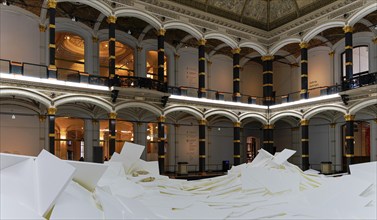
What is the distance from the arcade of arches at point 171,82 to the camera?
1730 cm

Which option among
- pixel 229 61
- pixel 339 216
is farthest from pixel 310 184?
pixel 229 61

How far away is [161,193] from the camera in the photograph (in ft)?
25.5

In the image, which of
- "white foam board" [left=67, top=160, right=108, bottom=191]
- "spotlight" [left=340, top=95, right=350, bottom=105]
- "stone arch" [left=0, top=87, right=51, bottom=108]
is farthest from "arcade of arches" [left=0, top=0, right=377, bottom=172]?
"white foam board" [left=67, top=160, right=108, bottom=191]

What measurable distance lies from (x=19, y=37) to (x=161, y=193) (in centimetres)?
1528

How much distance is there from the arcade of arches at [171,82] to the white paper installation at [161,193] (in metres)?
8.14

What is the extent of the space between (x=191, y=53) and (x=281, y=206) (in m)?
20.6

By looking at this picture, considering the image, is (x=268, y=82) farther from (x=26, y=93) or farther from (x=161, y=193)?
(x=161, y=193)

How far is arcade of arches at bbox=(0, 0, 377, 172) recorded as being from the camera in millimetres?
17297

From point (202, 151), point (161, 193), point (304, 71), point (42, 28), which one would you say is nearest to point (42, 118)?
point (42, 28)

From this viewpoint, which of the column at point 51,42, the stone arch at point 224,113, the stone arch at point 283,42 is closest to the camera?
the column at point 51,42

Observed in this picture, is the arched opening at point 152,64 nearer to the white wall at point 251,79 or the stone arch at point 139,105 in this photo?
the stone arch at point 139,105

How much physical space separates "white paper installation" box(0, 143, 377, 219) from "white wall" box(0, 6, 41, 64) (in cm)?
1226

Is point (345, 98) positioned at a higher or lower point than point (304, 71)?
lower

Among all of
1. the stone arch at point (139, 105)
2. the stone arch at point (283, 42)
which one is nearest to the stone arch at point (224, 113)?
the stone arch at point (139, 105)
